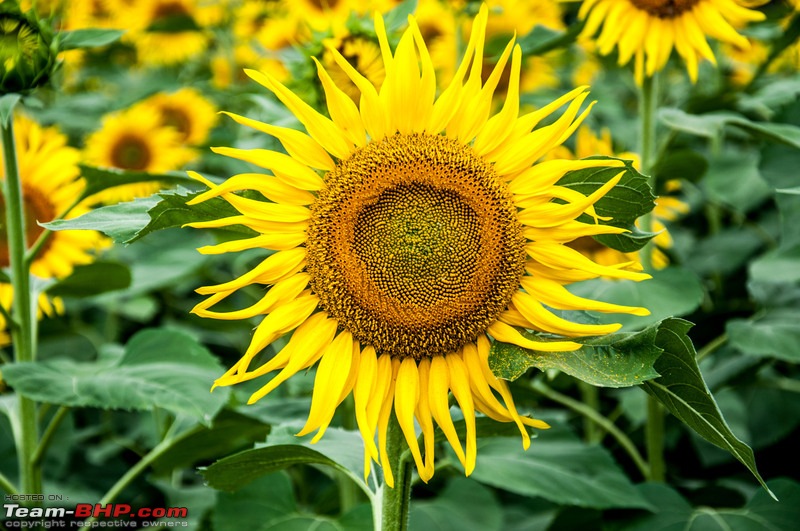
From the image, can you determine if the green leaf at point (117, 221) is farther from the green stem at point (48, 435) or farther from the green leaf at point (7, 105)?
the green stem at point (48, 435)

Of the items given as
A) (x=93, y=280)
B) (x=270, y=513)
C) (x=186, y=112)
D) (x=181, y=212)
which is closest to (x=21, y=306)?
(x=93, y=280)

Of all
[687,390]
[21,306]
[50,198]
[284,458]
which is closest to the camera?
[687,390]

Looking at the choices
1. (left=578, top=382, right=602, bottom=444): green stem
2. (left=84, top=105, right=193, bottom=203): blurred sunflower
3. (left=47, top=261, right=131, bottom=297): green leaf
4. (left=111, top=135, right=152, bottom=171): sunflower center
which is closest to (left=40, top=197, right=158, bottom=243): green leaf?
(left=47, top=261, right=131, bottom=297): green leaf

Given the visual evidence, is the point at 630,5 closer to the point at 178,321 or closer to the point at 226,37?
the point at 178,321

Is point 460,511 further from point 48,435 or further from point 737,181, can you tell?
point 737,181

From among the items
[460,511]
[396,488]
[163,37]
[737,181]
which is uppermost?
[163,37]

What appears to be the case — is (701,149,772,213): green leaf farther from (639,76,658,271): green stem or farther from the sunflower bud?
the sunflower bud

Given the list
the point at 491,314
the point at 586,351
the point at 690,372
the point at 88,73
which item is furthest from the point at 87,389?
the point at 88,73
